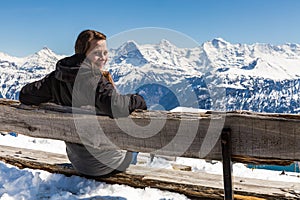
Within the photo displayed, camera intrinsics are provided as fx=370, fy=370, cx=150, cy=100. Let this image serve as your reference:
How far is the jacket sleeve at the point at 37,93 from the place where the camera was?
386cm

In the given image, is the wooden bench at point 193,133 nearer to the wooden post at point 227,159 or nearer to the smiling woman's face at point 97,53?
the wooden post at point 227,159

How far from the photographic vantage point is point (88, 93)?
3393 millimetres

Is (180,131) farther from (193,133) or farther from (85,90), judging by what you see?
(85,90)

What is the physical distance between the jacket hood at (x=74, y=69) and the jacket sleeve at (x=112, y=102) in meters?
0.14

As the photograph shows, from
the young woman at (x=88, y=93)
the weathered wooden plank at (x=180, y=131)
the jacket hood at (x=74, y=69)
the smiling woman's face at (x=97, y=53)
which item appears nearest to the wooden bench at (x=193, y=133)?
the weathered wooden plank at (x=180, y=131)

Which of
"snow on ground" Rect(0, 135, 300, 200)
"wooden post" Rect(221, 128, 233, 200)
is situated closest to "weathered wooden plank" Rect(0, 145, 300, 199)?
"snow on ground" Rect(0, 135, 300, 200)

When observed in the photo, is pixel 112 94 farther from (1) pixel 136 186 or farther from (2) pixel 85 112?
(1) pixel 136 186

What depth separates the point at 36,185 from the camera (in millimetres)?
3984

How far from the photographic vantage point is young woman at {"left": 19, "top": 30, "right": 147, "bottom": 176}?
3305 mm

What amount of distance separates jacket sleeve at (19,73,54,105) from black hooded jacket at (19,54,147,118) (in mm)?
35

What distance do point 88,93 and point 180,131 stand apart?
3.07 feet

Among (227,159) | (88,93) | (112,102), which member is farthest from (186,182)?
(88,93)

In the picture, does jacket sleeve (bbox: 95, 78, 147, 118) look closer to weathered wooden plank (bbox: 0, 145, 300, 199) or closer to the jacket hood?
the jacket hood

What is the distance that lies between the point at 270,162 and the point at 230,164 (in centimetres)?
32
